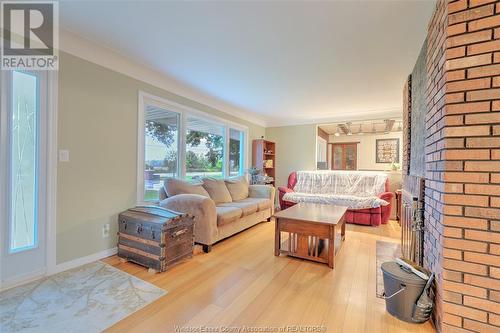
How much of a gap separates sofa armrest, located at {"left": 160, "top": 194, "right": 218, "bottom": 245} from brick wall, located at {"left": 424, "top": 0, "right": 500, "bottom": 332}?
222 cm

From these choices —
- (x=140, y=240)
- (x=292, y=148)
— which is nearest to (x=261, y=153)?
(x=292, y=148)

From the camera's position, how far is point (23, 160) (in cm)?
211

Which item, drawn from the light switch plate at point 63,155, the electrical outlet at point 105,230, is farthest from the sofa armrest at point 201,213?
the light switch plate at point 63,155

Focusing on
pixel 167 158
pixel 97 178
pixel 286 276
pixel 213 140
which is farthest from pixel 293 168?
pixel 97 178

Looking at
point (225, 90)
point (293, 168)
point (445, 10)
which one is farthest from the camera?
point (293, 168)

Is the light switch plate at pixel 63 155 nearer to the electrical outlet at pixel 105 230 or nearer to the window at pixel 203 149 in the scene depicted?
the electrical outlet at pixel 105 230

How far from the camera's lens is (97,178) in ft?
8.49

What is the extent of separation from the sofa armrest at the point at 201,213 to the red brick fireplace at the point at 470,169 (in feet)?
7.27

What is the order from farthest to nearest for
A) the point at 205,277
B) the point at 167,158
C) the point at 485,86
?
the point at 167,158 < the point at 205,277 < the point at 485,86

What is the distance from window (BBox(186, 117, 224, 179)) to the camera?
406 centimetres

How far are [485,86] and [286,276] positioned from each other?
2098 mm

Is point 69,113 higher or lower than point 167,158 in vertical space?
higher

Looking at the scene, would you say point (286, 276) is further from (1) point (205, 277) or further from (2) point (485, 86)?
(2) point (485, 86)

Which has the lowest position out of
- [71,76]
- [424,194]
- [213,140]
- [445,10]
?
[424,194]
